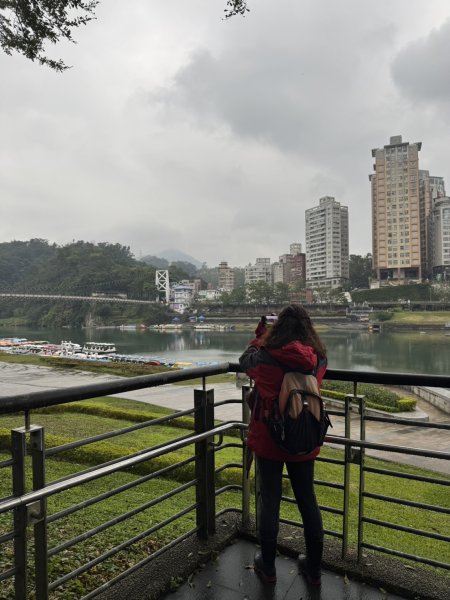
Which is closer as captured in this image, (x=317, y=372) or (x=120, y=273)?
(x=317, y=372)

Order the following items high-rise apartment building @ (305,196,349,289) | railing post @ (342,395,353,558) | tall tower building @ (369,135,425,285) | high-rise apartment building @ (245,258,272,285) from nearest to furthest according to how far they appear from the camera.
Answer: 1. railing post @ (342,395,353,558)
2. tall tower building @ (369,135,425,285)
3. high-rise apartment building @ (305,196,349,289)
4. high-rise apartment building @ (245,258,272,285)

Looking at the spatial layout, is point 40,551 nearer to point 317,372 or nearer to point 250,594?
point 250,594

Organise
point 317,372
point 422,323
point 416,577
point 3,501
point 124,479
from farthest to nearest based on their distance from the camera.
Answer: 1. point 422,323
2. point 124,479
3. point 416,577
4. point 317,372
5. point 3,501

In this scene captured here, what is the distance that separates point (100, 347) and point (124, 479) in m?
33.3

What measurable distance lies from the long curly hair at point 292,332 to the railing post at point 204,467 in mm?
459

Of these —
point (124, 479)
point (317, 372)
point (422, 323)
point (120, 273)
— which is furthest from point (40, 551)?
point (120, 273)

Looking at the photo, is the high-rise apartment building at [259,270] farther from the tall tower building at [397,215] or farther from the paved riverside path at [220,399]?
the paved riverside path at [220,399]

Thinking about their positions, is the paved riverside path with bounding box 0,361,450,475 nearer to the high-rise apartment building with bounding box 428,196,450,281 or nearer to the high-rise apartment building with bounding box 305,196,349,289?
the high-rise apartment building with bounding box 428,196,450,281

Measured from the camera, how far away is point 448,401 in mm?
14047

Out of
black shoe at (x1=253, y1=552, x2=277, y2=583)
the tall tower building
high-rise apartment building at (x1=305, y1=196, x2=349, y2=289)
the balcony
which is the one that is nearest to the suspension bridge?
high-rise apartment building at (x1=305, y1=196, x2=349, y2=289)

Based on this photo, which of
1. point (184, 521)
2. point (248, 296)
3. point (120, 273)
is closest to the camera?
point (184, 521)

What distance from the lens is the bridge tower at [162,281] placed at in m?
79.9

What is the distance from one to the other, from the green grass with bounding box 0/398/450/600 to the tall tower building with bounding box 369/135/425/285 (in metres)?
69.3

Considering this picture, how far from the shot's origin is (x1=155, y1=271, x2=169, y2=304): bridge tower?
79.9m
